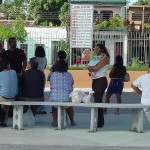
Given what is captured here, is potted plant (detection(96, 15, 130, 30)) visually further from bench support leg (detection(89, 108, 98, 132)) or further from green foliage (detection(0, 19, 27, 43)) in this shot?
bench support leg (detection(89, 108, 98, 132))

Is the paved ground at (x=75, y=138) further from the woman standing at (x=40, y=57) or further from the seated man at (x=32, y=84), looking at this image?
the woman standing at (x=40, y=57)

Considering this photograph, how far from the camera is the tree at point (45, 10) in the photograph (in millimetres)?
52281

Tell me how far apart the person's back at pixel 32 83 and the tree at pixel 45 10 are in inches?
1544

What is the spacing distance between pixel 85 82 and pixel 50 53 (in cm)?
521

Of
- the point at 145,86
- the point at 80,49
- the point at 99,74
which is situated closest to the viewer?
the point at 145,86

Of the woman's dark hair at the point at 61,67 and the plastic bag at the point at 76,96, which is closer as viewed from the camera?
the plastic bag at the point at 76,96

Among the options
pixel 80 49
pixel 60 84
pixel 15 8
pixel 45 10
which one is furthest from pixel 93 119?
pixel 15 8

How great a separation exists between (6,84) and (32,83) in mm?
791

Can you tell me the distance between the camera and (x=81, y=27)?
1166 inches

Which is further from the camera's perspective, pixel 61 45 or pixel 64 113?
pixel 61 45

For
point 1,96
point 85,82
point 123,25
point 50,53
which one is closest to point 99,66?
point 1,96

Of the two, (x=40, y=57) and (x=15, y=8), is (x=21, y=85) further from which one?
(x=15, y=8)

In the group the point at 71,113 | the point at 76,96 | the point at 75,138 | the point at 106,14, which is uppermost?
the point at 106,14

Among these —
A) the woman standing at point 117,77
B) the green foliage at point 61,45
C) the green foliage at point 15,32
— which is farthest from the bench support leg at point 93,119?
the green foliage at point 15,32
